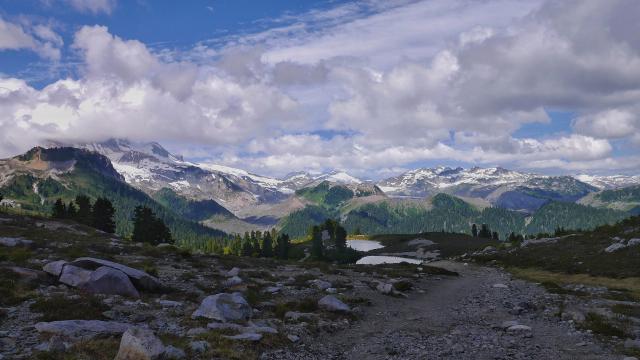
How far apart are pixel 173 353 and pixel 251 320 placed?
311 inches

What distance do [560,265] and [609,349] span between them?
50565 millimetres

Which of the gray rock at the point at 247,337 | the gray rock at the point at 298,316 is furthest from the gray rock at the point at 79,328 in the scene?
the gray rock at the point at 298,316

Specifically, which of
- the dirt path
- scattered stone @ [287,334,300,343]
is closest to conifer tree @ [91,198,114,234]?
the dirt path

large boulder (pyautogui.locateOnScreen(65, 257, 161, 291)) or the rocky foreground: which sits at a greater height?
large boulder (pyautogui.locateOnScreen(65, 257, 161, 291))

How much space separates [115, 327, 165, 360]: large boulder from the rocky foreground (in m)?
0.03

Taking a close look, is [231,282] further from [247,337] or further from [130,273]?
[247,337]

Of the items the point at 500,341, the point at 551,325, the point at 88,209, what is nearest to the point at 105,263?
the point at 500,341

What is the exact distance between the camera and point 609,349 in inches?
747

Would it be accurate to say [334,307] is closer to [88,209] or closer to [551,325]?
[551,325]

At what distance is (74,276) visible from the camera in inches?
958

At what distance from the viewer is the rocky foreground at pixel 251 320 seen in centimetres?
1563

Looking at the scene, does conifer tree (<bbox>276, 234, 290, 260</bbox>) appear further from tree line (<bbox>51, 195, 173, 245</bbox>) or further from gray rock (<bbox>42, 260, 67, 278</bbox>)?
gray rock (<bbox>42, 260, 67, 278</bbox>)

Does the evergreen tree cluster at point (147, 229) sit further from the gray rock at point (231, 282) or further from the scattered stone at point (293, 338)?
the scattered stone at point (293, 338)

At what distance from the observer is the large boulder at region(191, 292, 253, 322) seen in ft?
66.9
